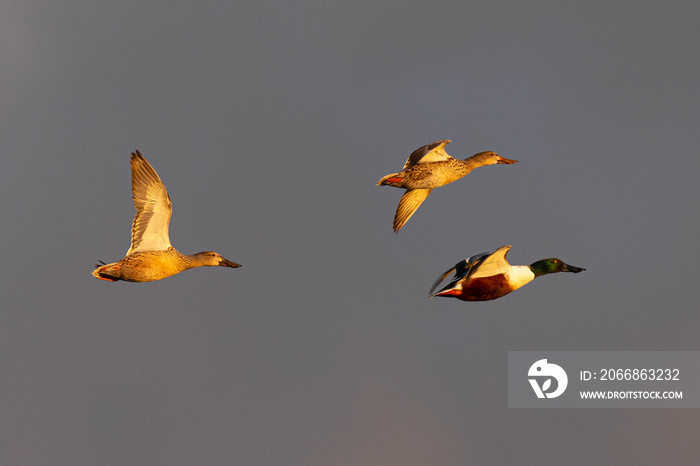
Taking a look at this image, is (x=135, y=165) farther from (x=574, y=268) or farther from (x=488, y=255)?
(x=574, y=268)

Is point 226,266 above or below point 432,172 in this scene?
below

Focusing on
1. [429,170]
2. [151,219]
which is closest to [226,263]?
[151,219]

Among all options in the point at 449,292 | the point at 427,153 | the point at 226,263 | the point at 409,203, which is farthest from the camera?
the point at 409,203

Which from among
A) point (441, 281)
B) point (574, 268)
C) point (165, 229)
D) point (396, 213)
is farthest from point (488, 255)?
point (165, 229)

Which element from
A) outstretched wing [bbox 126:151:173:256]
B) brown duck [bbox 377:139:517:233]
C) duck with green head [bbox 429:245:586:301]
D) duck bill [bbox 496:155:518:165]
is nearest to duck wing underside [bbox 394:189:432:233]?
brown duck [bbox 377:139:517:233]

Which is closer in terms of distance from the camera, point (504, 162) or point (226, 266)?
point (226, 266)

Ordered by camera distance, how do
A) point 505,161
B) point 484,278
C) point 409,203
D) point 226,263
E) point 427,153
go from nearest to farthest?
point 484,278
point 226,263
point 427,153
point 409,203
point 505,161

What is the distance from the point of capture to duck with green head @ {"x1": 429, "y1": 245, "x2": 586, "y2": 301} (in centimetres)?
2311

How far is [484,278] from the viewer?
2345 centimetres

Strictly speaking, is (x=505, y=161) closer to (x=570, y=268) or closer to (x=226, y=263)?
(x=570, y=268)

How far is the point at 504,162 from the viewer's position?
29703 millimetres

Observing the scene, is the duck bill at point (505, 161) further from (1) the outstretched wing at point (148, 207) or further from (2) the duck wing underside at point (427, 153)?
(1) the outstretched wing at point (148, 207)

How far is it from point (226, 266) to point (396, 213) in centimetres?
600

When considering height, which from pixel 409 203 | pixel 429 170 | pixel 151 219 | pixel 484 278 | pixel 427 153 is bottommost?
pixel 484 278
